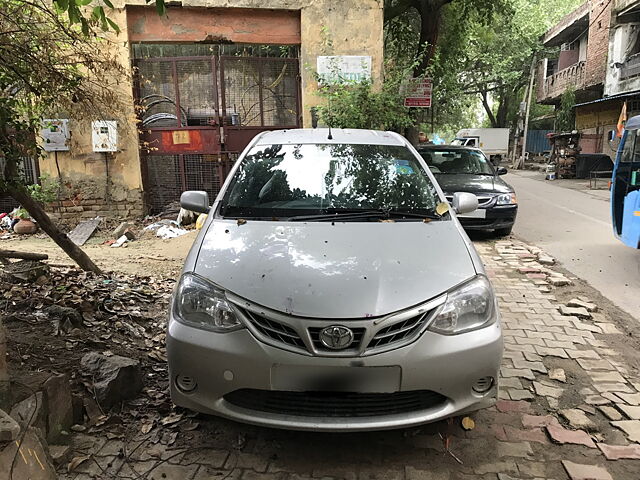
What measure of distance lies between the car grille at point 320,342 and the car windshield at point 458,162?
753cm

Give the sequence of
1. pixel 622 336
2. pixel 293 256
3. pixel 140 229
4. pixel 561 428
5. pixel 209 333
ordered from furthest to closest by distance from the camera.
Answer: pixel 140 229
pixel 622 336
pixel 561 428
pixel 293 256
pixel 209 333

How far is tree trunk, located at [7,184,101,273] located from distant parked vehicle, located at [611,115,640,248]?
6330mm

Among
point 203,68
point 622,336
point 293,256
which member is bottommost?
point 622,336

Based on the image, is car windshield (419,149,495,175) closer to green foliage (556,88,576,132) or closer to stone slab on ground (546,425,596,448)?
stone slab on ground (546,425,596,448)

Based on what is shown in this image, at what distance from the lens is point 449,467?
2.57m

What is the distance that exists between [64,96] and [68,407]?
10.9 ft

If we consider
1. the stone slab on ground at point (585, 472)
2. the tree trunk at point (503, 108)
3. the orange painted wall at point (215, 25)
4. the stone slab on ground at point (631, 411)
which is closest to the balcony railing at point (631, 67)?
the orange painted wall at point (215, 25)

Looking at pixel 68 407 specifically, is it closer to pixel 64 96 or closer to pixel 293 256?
pixel 293 256

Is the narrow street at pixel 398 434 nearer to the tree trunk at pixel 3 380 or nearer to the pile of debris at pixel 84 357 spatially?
the pile of debris at pixel 84 357

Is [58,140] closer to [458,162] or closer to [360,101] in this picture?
[360,101]

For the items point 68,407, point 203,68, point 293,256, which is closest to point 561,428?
point 293,256

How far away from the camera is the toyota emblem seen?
7.63 ft

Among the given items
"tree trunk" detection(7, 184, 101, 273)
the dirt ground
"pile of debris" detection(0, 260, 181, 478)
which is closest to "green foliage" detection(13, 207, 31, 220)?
the dirt ground

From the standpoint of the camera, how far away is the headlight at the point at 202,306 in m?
2.47
